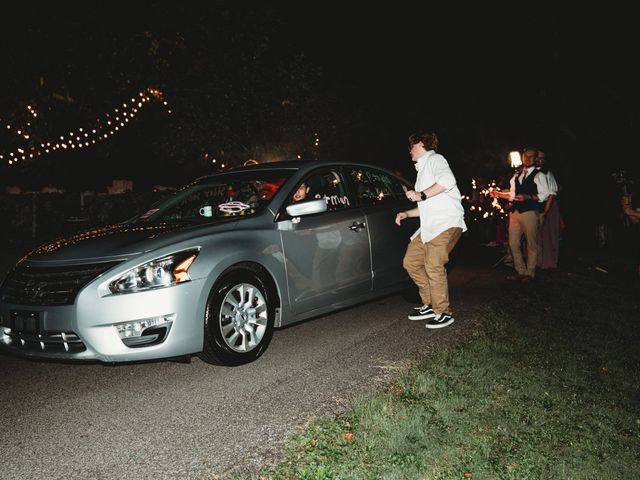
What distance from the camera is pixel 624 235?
14547mm

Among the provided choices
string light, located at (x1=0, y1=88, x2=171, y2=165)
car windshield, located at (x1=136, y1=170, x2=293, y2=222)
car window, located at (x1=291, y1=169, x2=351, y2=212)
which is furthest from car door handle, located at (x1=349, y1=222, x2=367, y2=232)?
string light, located at (x1=0, y1=88, x2=171, y2=165)

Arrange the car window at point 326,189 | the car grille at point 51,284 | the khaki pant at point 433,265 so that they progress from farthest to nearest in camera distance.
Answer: the khaki pant at point 433,265 < the car window at point 326,189 < the car grille at point 51,284

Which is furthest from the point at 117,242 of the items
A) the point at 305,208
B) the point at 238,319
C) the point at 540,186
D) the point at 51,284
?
the point at 540,186

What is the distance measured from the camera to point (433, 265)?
19.8ft

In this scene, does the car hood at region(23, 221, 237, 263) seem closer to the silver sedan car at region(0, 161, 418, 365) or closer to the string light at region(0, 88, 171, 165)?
the silver sedan car at region(0, 161, 418, 365)

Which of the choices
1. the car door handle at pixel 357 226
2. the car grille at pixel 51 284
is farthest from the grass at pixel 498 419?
the car grille at pixel 51 284

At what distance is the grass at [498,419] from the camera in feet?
10.4

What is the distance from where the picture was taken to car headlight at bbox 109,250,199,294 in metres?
4.34

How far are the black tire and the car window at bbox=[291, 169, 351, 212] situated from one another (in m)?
1.10

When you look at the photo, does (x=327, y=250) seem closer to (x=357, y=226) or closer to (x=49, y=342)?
(x=357, y=226)

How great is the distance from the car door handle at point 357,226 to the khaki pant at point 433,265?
601 mm

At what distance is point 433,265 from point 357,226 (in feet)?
2.78

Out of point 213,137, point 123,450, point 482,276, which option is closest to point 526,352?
point 123,450

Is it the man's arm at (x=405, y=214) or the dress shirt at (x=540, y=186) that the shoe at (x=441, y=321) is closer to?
the man's arm at (x=405, y=214)
